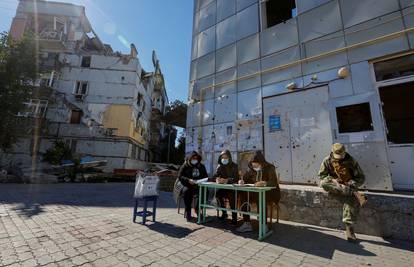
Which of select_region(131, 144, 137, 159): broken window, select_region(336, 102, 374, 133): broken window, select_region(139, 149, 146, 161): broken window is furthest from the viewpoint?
select_region(139, 149, 146, 161): broken window

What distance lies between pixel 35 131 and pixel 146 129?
32.8 ft

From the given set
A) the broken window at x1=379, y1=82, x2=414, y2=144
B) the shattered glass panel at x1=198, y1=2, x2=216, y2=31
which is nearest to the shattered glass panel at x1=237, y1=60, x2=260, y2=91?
the shattered glass panel at x1=198, y1=2, x2=216, y2=31

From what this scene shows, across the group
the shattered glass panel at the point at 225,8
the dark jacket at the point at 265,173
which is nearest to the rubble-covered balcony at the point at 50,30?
the shattered glass panel at the point at 225,8

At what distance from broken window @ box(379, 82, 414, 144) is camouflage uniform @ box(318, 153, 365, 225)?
2081 mm

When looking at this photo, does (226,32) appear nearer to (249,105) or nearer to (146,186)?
(249,105)

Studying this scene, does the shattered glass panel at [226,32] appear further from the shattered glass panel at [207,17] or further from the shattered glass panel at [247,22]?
the shattered glass panel at [207,17]

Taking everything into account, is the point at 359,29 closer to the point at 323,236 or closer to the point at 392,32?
the point at 392,32

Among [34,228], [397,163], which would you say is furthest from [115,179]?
[397,163]

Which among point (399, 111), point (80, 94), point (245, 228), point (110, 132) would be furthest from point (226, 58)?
point (80, 94)

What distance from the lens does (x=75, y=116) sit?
18.8 m

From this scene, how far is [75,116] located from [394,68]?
2149 cm

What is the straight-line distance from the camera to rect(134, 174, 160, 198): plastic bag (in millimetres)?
4461

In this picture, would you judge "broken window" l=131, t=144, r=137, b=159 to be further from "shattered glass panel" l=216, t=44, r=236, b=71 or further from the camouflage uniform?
the camouflage uniform

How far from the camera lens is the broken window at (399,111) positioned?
17.1 ft
